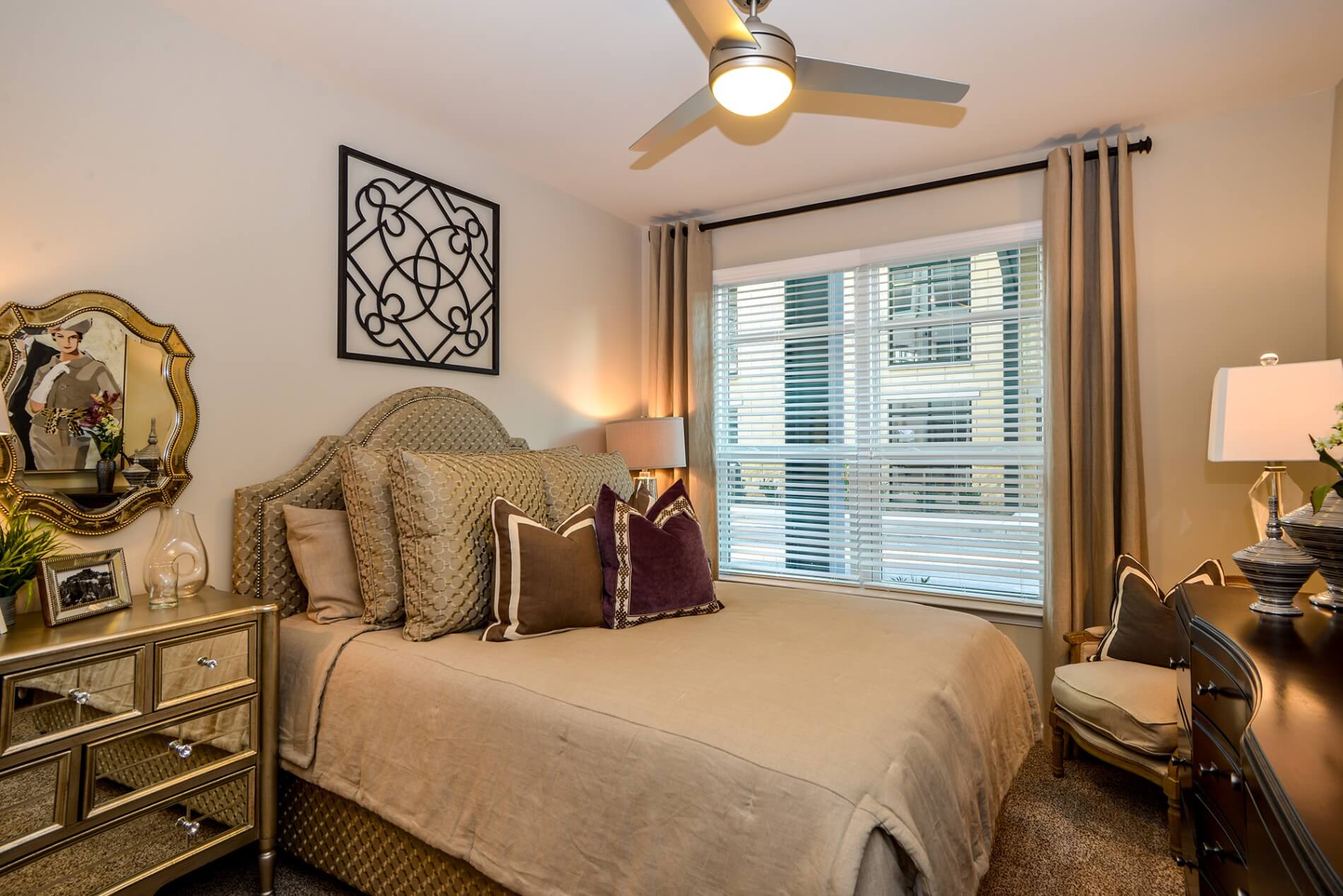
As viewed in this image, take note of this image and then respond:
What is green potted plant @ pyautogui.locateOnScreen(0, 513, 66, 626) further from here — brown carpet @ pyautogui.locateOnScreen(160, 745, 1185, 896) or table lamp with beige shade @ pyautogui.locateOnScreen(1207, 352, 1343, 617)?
table lamp with beige shade @ pyautogui.locateOnScreen(1207, 352, 1343, 617)

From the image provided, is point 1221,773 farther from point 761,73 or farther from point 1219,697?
point 761,73

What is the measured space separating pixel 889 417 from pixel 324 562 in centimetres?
271

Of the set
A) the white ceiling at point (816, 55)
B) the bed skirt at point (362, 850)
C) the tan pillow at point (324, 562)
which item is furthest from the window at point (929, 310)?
the bed skirt at point (362, 850)

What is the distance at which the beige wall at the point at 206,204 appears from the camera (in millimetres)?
1920

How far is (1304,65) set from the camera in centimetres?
254

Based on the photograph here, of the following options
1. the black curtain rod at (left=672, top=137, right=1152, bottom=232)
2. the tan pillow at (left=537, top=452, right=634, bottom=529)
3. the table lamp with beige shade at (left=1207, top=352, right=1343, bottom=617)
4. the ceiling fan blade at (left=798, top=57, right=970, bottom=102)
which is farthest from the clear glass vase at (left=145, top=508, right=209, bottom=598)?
the black curtain rod at (left=672, top=137, right=1152, bottom=232)

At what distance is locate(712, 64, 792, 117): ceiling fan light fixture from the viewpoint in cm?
174

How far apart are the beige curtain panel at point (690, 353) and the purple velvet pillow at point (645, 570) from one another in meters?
1.62

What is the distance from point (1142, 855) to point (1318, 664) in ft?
4.76

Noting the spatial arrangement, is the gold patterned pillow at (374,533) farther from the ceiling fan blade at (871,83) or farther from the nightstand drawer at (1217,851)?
the nightstand drawer at (1217,851)

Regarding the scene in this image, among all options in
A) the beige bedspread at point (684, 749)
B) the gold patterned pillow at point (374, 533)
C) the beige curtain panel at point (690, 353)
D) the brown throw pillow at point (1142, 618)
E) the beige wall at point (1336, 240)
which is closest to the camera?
the beige bedspread at point (684, 749)

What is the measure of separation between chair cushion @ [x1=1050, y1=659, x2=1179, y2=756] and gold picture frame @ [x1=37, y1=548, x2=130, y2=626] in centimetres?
297

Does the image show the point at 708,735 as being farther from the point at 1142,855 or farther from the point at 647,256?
the point at 647,256

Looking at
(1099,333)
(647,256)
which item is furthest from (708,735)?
(647,256)
